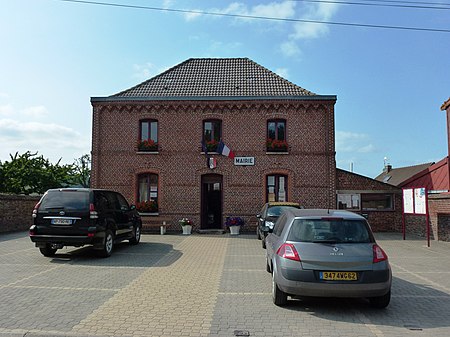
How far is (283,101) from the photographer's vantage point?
64.0ft

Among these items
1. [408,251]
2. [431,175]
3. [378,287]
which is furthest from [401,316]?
[431,175]

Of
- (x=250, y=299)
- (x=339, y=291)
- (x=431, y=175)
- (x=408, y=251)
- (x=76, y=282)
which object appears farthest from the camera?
(x=431, y=175)

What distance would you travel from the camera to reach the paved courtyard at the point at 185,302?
5262 mm

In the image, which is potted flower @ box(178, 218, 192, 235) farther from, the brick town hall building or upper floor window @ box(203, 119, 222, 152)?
upper floor window @ box(203, 119, 222, 152)

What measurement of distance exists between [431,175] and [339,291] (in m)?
14.9

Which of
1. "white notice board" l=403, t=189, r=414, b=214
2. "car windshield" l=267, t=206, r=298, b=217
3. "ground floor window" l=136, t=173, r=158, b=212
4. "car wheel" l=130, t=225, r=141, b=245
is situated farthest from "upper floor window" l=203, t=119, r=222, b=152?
"white notice board" l=403, t=189, r=414, b=214

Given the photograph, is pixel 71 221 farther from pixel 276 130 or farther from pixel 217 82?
pixel 217 82

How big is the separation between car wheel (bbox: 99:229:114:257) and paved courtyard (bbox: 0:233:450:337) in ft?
0.88

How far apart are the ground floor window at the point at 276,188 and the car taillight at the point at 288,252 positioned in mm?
13195

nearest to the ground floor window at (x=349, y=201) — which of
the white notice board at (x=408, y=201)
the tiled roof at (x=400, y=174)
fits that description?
the white notice board at (x=408, y=201)

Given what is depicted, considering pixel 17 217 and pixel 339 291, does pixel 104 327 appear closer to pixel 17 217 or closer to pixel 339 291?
pixel 339 291

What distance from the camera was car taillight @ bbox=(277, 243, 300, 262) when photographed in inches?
239

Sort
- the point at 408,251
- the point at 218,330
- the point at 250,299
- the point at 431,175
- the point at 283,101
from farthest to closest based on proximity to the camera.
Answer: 1. the point at 283,101
2. the point at 431,175
3. the point at 408,251
4. the point at 250,299
5. the point at 218,330

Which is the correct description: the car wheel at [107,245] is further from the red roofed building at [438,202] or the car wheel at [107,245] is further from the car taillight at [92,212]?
the red roofed building at [438,202]
